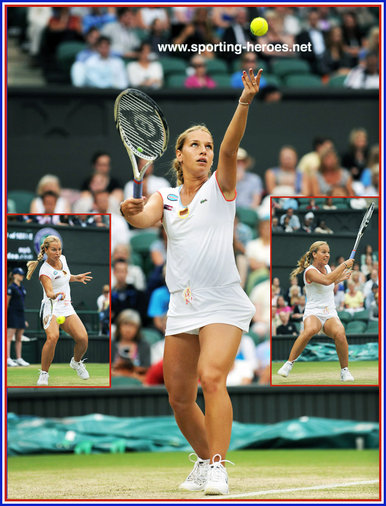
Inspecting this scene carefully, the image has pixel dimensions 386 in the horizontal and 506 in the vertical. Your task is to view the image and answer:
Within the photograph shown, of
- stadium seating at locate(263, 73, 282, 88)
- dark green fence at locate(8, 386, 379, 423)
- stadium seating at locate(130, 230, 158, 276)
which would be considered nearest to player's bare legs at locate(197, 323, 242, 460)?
dark green fence at locate(8, 386, 379, 423)

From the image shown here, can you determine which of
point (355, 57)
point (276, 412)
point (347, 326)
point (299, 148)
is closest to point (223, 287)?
point (347, 326)

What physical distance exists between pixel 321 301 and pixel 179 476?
1537 millimetres

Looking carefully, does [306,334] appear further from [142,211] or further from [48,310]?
[48,310]

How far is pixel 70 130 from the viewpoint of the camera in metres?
10.5

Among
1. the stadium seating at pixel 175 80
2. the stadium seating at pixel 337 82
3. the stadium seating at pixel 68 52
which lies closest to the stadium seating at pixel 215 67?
the stadium seating at pixel 175 80

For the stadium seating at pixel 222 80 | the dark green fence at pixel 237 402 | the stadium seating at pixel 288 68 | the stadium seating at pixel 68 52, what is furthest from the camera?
the stadium seating at pixel 288 68

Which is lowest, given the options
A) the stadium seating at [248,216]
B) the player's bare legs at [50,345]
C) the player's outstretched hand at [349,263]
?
the player's bare legs at [50,345]

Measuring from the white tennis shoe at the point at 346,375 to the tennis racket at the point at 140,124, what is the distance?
1.50m

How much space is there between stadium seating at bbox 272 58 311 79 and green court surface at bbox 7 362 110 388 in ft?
23.1

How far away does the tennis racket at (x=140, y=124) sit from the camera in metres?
4.69

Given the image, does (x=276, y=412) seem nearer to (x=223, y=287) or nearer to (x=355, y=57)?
(x=223, y=287)

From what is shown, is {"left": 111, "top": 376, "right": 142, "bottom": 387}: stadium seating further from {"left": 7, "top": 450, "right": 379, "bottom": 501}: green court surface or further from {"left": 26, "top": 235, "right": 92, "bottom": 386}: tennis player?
→ {"left": 26, "top": 235, "right": 92, "bottom": 386}: tennis player

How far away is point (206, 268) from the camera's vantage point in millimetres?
4613

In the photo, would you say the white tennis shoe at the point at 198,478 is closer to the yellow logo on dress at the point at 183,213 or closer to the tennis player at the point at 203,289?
the tennis player at the point at 203,289
